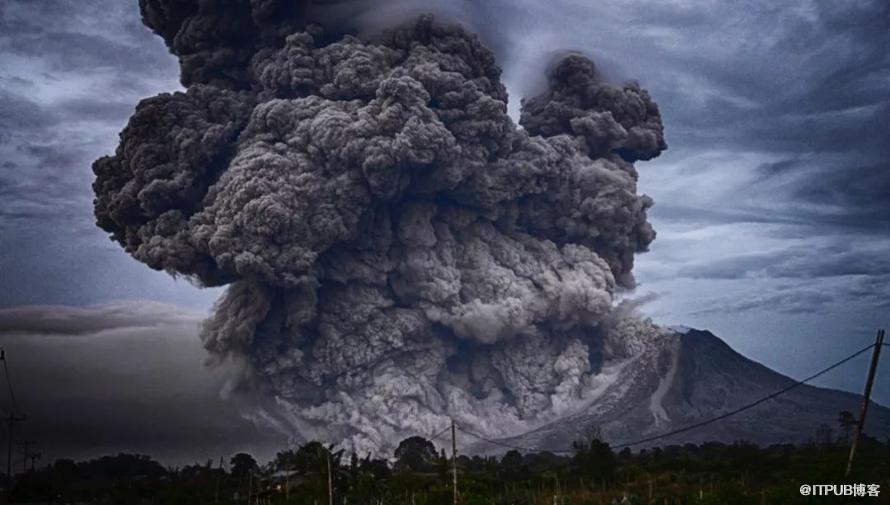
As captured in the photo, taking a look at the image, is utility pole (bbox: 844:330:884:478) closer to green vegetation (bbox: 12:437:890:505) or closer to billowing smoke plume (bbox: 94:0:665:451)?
green vegetation (bbox: 12:437:890:505)

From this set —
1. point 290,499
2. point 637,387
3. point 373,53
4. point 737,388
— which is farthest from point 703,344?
point 290,499

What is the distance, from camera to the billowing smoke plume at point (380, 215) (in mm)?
57969

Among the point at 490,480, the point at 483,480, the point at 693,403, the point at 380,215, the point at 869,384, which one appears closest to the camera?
the point at 869,384

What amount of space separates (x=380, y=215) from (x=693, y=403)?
4333 cm

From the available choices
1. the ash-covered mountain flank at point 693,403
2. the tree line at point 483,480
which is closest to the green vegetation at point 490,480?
the tree line at point 483,480

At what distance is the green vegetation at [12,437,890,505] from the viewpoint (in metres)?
37.1

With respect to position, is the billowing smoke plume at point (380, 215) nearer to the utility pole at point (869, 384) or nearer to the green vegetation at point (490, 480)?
the green vegetation at point (490, 480)

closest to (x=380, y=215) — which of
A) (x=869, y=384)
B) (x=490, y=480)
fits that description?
(x=490, y=480)

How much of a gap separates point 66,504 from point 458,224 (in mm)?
28562

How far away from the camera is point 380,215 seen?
63.0m

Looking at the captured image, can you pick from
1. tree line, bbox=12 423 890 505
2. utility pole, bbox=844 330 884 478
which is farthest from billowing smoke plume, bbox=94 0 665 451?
utility pole, bbox=844 330 884 478

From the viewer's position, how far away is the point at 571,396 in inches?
2729

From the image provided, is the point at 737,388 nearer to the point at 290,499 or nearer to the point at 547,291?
the point at 547,291

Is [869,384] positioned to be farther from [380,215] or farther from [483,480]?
[380,215]
